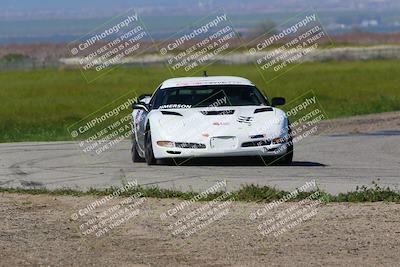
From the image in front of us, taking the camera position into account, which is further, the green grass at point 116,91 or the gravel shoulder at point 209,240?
the green grass at point 116,91

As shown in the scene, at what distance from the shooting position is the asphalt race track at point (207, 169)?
54.4 feet

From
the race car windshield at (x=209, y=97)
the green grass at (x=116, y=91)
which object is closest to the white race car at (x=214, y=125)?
the race car windshield at (x=209, y=97)

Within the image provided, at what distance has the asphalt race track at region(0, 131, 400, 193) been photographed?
16.6 meters

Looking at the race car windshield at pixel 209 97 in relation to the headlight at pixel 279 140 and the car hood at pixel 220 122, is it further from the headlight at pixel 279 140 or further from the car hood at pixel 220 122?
the headlight at pixel 279 140

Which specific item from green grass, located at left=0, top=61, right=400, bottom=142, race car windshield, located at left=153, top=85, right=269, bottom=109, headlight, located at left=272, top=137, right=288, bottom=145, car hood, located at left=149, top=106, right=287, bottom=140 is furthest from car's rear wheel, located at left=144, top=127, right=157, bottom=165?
green grass, located at left=0, top=61, right=400, bottom=142

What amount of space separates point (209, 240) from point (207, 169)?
673cm

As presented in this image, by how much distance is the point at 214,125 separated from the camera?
1884cm

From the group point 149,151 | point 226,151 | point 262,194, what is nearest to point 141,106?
point 149,151

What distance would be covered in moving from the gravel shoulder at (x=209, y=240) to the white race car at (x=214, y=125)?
15.5ft

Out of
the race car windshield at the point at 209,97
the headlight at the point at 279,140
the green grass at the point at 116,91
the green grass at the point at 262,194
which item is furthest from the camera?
the green grass at the point at 116,91

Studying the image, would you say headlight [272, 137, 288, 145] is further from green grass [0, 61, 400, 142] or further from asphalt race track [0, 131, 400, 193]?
green grass [0, 61, 400, 142]

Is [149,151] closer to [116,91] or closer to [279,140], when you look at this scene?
[279,140]

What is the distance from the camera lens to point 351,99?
155 ft

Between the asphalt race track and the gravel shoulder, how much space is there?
2.17 meters
